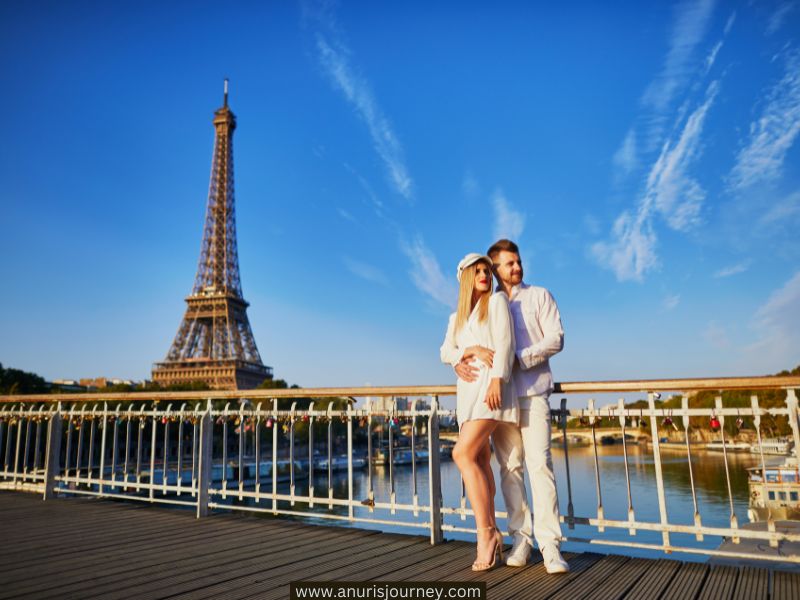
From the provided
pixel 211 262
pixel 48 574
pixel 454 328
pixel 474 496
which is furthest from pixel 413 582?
pixel 211 262

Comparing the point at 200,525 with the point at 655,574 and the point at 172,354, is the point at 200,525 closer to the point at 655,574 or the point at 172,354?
the point at 655,574

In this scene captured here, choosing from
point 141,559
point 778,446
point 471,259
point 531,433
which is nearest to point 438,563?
point 531,433

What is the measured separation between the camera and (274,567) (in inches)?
140

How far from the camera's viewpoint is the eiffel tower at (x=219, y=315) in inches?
2291

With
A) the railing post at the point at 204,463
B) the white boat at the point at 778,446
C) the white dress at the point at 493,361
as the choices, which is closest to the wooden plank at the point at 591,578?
the white dress at the point at 493,361

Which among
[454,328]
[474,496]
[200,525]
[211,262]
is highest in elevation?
[211,262]

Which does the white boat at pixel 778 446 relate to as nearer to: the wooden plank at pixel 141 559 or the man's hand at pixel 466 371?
the man's hand at pixel 466 371

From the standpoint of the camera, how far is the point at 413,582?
9.98 feet

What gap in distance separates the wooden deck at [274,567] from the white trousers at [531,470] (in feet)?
0.86

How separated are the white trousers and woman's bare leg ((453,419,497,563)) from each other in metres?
0.20

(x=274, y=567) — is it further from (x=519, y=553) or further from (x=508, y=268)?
(x=508, y=268)

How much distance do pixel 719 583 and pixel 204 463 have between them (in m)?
4.67

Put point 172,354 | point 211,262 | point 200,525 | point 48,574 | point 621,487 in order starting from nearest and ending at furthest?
point 48,574, point 200,525, point 621,487, point 172,354, point 211,262

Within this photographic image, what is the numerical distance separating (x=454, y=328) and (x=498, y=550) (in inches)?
59.5
